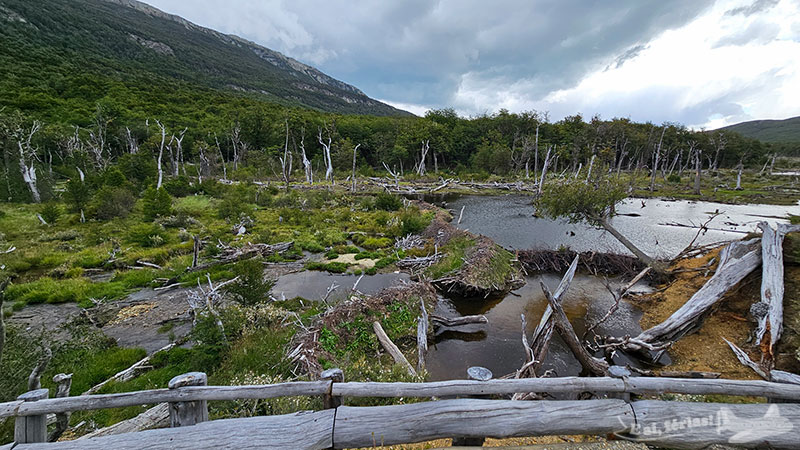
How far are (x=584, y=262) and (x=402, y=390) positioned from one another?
1534cm

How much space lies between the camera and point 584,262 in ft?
51.6

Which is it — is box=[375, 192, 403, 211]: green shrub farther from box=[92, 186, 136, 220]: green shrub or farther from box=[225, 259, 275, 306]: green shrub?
box=[92, 186, 136, 220]: green shrub

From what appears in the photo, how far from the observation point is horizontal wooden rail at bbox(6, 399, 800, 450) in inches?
149

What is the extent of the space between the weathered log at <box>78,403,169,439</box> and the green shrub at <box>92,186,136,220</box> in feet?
87.2

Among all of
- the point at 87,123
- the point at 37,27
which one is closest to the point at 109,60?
the point at 37,27

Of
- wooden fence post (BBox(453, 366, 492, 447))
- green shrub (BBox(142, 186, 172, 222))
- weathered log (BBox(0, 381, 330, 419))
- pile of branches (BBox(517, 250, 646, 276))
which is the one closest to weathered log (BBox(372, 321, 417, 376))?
wooden fence post (BBox(453, 366, 492, 447))

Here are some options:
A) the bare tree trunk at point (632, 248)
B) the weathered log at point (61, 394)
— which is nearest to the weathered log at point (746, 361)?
the bare tree trunk at point (632, 248)

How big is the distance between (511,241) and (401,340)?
1349 centimetres

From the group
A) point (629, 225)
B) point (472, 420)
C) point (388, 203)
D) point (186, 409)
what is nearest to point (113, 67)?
point (388, 203)

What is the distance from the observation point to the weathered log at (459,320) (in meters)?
9.81

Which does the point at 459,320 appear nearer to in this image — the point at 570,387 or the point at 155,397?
the point at 570,387

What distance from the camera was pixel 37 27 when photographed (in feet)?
276

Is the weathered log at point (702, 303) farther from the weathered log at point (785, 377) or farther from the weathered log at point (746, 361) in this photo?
the weathered log at point (785, 377)

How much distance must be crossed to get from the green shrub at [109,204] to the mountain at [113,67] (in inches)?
1755
